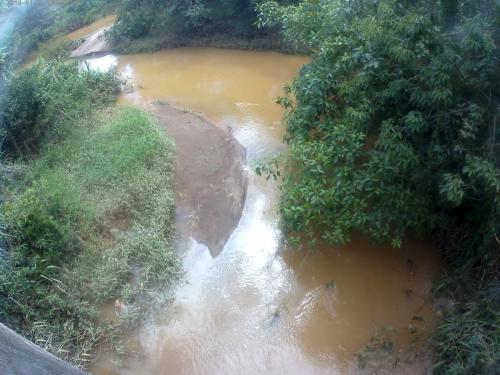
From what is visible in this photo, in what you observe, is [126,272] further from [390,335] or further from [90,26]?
[90,26]

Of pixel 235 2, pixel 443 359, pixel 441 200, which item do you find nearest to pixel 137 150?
pixel 441 200

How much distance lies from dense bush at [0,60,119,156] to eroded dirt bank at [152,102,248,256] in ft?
5.51

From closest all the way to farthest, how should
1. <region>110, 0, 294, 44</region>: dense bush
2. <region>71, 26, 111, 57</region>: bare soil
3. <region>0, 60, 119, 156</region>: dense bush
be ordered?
<region>0, 60, 119, 156</region>: dense bush, <region>110, 0, 294, 44</region>: dense bush, <region>71, 26, 111, 57</region>: bare soil

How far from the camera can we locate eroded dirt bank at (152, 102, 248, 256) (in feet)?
20.8

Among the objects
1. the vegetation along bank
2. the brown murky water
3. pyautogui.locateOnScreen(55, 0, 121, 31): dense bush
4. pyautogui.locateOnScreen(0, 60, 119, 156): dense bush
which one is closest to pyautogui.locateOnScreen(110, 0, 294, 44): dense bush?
pyautogui.locateOnScreen(55, 0, 121, 31): dense bush

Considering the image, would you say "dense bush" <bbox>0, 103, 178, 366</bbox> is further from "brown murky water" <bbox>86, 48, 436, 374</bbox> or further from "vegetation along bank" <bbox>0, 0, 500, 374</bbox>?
"brown murky water" <bbox>86, 48, 436, 374</bbox>

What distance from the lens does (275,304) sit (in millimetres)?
5266

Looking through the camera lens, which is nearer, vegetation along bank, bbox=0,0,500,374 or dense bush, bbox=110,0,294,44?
vegetation along bank, bbox=0,0,500,374

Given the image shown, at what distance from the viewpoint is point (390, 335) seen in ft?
15.8

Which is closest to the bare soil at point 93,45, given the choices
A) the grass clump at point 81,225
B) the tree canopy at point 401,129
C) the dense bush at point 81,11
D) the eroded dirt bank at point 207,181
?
the dense bush at point 81,11

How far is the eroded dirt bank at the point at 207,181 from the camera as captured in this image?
6.33 meters

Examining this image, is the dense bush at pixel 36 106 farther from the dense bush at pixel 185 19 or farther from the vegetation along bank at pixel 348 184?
the dense bush at pixel 185 19

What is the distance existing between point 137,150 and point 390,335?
4534 millimetres

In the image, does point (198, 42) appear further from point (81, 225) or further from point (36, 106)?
point (81, 225)
